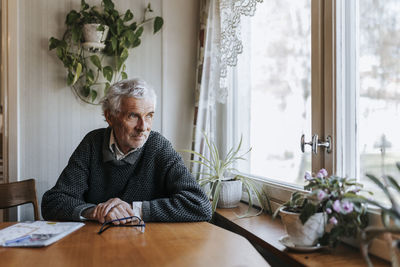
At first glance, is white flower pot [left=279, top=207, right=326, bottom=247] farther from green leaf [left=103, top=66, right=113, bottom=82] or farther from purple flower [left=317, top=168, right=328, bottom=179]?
green leaf [left=103, top=66, right=113, bottom=82]

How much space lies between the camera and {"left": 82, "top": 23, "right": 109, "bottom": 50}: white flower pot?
2365 millimetres

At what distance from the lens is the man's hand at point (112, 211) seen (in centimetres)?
153

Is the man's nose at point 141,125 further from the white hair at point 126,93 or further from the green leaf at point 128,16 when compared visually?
the green leaf at point 128,16

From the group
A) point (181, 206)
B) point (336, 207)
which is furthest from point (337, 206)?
point (181, 206)

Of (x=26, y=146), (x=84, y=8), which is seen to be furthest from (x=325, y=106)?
(x=26, y=146)

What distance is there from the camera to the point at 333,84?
1467 millimetres

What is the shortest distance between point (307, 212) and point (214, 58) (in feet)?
4.72

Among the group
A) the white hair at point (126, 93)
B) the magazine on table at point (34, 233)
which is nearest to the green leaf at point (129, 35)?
the white hair at point (126, 93)

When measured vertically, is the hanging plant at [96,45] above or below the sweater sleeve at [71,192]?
above

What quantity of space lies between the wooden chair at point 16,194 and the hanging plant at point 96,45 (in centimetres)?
73

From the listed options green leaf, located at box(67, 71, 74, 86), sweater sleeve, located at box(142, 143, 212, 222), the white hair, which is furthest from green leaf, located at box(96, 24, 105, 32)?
sweater sleeve, located at box(142, 143, 212, 222)

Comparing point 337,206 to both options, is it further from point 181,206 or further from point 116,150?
point 116,150

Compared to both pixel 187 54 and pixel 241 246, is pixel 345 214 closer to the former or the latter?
pixel 241 246

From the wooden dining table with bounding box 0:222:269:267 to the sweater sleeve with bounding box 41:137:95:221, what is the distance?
0.71 feet
